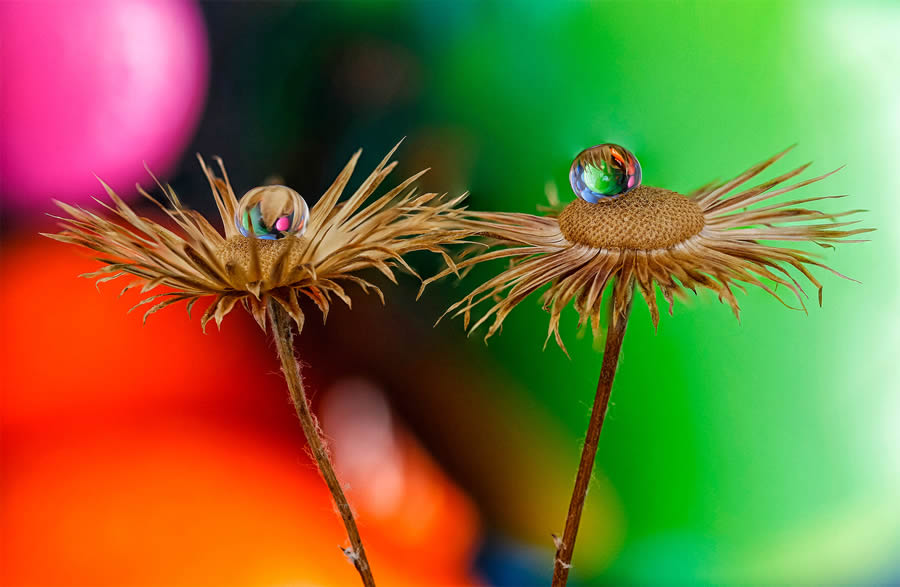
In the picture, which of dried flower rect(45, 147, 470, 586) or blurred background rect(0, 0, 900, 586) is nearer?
dried flower rect(45, 147, 470, 586)

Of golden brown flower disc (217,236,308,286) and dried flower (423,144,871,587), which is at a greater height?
dried flower (423,144,871,587)

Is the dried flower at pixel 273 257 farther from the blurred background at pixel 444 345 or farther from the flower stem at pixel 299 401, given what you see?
the blurred background at pixel 444 345

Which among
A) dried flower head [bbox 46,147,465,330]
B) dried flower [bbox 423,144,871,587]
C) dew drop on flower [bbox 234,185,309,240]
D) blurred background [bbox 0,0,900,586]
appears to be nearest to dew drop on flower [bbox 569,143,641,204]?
dried flower [bbox 423,144,871,587]

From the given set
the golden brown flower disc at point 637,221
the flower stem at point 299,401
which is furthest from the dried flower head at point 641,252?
the flower stem at point 299,401

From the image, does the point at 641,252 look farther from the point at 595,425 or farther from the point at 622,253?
the point at 595,425

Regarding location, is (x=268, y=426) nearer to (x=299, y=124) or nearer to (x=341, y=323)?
(x=341, y=323)

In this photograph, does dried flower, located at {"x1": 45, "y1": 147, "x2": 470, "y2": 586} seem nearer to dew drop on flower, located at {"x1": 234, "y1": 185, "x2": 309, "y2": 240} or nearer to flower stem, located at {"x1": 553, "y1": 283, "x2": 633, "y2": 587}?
dew drop on flower, located at {"x1": 234, "y1": 185, "x2": 309, "y2": 240}
